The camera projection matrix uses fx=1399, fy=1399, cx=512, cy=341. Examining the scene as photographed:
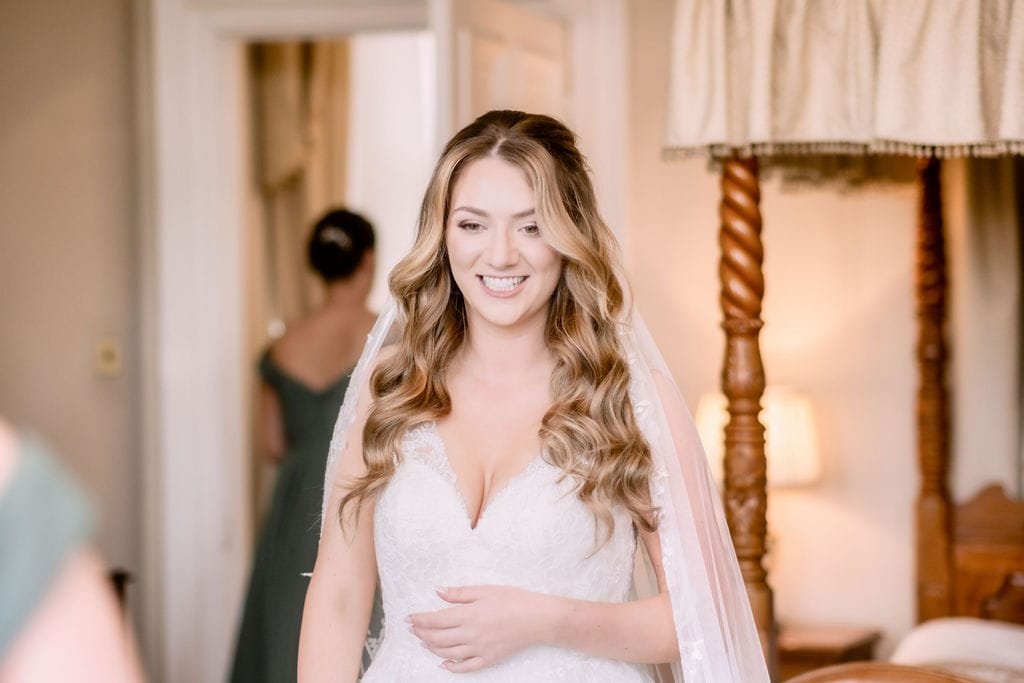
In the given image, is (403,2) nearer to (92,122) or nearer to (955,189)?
(92,122)

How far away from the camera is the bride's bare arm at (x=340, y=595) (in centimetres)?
223

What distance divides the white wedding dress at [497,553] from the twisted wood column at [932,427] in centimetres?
249

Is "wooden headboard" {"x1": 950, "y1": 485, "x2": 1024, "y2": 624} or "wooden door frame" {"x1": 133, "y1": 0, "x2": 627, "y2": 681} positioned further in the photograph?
"wooden door frame" {"x1": 133, "y1": 0, "x2": 627, "y2": 681}

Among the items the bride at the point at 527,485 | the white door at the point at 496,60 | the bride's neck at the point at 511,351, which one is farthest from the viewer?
the white door at the point at 496,60

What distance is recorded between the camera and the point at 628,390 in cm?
233

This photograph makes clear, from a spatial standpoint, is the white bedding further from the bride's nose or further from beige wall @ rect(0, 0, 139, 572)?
beige wall @ rect(0, 0, 139, 572)

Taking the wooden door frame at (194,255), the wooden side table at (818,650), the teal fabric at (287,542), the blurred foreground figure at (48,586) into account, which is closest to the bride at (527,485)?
the teal fabric at (287,542)

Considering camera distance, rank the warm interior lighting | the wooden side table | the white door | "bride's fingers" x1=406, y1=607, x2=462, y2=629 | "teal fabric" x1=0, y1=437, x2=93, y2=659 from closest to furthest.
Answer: "teal fabric" x1=0, y1=437, x2=93, y2=659 → "bride's fingers" x1=406, y1=607, x2=462, y2=629 → the white door → the wooden side table → the warm interior lighting

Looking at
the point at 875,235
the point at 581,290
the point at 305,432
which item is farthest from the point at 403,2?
the point at 581,290

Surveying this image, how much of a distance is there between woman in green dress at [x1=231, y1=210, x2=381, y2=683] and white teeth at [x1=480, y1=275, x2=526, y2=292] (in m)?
1.79

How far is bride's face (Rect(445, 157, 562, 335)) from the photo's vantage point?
2.23 meters

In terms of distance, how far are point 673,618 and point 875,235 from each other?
9.12ft

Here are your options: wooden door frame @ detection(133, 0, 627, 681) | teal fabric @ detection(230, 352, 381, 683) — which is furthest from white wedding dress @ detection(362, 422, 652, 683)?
wooden door frame @ detection(133, 0, 627, 681)

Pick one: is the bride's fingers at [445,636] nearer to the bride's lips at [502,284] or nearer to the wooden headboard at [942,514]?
the bride's lips at [502,284]
